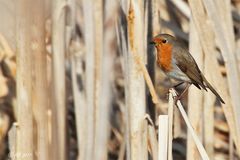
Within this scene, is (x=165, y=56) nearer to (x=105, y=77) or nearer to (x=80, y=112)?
(x=105, y=77)

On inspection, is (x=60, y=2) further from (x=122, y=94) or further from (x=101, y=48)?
(x=122, y=94)

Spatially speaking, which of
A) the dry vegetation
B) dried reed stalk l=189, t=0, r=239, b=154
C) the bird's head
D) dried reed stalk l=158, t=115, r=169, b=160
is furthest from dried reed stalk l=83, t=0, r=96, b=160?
dried reed stalk l=158, t=115, r=169, b=160

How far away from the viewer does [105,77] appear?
274 centimetres

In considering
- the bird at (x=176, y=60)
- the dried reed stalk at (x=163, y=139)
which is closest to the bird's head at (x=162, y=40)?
the bird at (x=176, y=60)

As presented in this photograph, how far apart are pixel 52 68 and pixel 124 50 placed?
0.33 metres

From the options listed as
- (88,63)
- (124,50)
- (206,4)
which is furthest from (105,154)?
(206,4)

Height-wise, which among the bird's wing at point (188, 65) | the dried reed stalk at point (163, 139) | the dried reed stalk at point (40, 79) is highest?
the bird's wing at point (188, 65)

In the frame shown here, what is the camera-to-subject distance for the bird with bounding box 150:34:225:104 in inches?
96.0

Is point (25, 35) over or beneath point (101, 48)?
beneath

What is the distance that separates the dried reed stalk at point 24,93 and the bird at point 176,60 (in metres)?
0.75

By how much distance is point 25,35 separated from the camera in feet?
5.46

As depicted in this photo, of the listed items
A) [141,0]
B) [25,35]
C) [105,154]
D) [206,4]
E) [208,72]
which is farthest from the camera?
[105,154]

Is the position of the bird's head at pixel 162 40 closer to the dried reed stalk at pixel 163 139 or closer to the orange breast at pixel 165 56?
the orange breast at pixel 165 56

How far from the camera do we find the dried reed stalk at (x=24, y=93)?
5.55 ft
